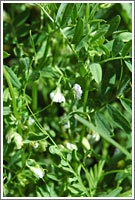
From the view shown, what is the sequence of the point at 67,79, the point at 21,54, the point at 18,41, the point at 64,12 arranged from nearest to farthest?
the point at 64,12 < the point at 67,79 < the point at 21,54 < the point at 18,41

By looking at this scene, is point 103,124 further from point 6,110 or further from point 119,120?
point 6,110

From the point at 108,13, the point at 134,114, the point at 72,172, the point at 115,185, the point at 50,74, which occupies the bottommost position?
the point at 115,185

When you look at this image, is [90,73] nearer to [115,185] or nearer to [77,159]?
[77,159]

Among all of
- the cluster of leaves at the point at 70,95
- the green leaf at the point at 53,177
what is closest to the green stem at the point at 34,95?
the cluster of leaves at the point at 70,95

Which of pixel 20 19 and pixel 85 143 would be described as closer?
pixel 85 143

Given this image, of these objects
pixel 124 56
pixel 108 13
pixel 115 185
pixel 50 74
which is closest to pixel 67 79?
pixel 50 74

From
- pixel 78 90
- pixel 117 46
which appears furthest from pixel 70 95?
pixel 117 46

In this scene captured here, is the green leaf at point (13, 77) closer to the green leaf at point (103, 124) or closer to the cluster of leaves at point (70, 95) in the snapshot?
the cluster of leaves at point (70, 95)
